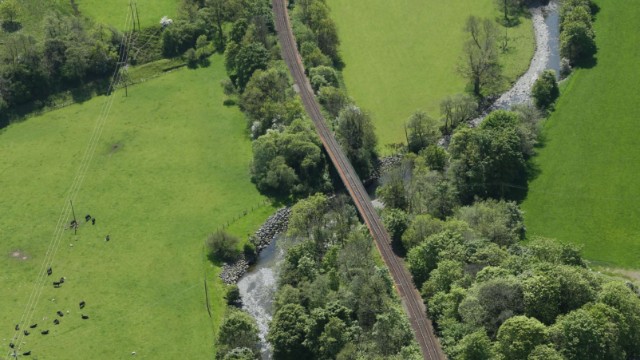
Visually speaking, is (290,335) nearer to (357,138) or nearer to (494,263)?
(494,263)

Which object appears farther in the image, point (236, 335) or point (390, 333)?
point (236, 335)

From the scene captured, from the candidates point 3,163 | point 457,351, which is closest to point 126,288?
point 3,163

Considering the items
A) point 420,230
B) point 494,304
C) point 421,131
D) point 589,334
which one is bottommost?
point 589,334

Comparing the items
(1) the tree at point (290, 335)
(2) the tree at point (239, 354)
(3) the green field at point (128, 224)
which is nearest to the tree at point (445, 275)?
(1) the tree at point (290, 335)

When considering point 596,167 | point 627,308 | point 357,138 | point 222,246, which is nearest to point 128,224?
point 222,246

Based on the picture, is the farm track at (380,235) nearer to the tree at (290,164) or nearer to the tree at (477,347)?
the tree at (290,164)

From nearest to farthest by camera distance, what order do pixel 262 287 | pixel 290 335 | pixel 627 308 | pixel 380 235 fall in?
pixel 627 308
pixel 290 335
pixel 380 235
pixel 262 287

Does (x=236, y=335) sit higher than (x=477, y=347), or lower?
lower
